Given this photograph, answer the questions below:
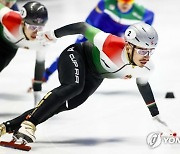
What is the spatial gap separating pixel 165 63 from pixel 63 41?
78.6 inches

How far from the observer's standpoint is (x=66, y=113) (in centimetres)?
632

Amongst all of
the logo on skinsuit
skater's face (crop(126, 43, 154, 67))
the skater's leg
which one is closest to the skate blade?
the skater's leg

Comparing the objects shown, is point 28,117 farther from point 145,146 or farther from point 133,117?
point 133,117

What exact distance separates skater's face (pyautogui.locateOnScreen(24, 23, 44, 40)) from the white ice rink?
0.75 meters

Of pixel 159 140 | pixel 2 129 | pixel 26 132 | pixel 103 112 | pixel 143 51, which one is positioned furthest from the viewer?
pixel 103 112

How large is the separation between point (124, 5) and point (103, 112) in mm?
1466

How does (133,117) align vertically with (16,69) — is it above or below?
below

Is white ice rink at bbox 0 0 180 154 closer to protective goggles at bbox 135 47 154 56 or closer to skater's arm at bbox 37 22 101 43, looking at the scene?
protective goggles at bbox 135 47 154 56

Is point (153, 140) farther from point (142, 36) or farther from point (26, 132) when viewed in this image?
point (26, 132)

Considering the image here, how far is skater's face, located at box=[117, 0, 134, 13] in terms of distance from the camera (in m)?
7.28

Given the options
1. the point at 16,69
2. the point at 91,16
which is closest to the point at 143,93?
the point at 91,16

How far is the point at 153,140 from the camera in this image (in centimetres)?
531

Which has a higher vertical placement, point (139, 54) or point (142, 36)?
point (142, 36)

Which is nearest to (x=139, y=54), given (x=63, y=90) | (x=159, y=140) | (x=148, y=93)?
(x=148, y=93)
